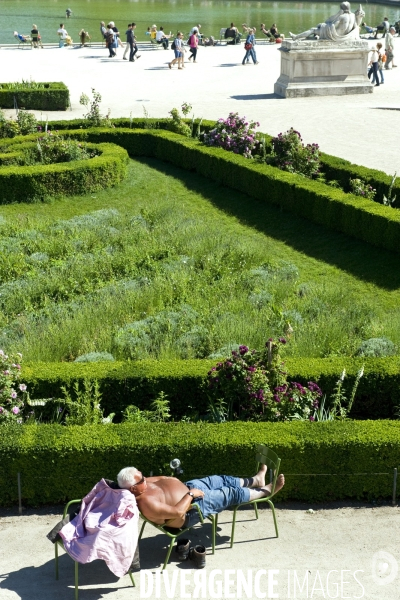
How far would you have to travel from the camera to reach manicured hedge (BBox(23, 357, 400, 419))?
884 centimetres

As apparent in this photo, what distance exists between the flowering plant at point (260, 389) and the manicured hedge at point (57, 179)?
9.40 metres

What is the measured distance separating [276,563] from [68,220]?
9.42 meters

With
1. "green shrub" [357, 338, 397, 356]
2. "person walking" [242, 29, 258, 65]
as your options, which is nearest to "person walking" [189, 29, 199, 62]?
"person walking" [242, 29, 258, 65]

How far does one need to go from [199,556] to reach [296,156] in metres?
11.6

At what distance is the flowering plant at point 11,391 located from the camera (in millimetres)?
8211

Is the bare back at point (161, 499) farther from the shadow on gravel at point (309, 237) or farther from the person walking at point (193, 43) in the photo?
the person walking at point (193, 43)

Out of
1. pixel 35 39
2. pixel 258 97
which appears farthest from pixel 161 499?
pixel 35 39

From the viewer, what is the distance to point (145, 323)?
10.8 metres

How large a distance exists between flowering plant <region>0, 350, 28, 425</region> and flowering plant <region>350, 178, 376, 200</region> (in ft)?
27.1

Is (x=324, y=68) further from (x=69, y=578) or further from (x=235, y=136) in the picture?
(x=69, y=578)

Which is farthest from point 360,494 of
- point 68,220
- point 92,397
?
point 68,220

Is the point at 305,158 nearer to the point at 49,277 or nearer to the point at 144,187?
the point at 144,187

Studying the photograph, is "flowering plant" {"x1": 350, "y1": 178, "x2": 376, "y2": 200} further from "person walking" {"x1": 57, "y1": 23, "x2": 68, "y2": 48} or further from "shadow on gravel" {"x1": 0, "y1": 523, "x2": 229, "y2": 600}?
"person walking" {"x1": 57, "y1": 23, "x2": 68, "y2": 48}

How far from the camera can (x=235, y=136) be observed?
61.7ft
